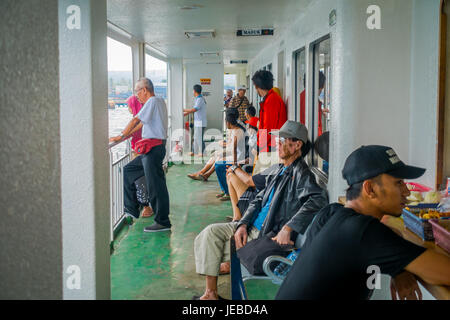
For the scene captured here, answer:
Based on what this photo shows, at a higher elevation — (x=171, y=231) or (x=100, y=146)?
(x=100, y=146)

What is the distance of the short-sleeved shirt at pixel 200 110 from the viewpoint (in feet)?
35.2

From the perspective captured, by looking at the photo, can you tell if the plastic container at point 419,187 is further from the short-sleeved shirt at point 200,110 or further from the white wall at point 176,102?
the white wall at point 176,102

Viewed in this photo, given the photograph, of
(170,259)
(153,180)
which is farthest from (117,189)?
(170,259)

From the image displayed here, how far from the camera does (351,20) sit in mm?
3410

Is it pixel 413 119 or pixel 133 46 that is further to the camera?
pixel 133 46

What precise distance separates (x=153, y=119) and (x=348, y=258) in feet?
12.5

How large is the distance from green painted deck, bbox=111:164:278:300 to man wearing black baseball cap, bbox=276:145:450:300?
6.12 ft

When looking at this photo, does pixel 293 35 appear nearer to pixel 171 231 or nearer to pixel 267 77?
pixel 267 77

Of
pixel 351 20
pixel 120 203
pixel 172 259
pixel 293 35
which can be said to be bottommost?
pixel 172 259

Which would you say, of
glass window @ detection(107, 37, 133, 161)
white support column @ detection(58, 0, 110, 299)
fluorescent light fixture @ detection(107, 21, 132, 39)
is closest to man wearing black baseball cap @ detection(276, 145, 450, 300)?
white support column @ detection(58, 0, 110, 299)

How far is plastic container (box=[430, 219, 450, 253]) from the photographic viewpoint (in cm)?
196
